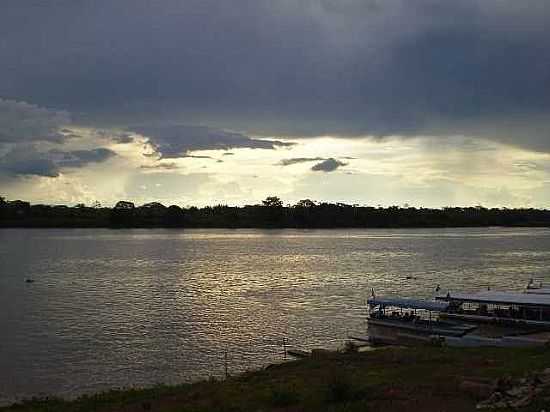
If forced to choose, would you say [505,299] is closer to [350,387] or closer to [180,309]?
[350,387]

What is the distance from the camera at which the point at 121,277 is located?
95.5 meters

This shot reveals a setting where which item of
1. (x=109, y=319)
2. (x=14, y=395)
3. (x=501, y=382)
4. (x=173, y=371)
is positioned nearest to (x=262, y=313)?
(x=109, y=319)

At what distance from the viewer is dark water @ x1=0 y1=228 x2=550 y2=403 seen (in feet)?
130

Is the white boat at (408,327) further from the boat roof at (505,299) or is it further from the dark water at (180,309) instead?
the dark water at (180,309)

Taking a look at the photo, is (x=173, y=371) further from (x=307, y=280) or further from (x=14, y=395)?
(x=307, y=280)

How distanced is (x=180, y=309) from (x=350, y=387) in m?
44.1

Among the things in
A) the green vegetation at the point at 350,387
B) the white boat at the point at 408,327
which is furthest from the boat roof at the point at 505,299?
the green vegetation at the point at 350,387

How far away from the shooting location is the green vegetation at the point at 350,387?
20.7m

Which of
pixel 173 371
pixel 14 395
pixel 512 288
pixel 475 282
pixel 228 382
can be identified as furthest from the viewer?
pixel 475 282

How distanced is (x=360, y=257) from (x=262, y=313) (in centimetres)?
7586

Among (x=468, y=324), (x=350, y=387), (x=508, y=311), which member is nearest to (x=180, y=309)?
(x=468, y=324)

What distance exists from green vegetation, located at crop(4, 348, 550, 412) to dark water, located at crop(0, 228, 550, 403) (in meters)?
8.14

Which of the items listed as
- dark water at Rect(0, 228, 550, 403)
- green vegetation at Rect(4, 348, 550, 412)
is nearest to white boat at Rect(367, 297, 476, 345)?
dark water at Rect(0, 228, 550, 403)

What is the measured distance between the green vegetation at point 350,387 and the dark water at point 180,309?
26.7 feet
